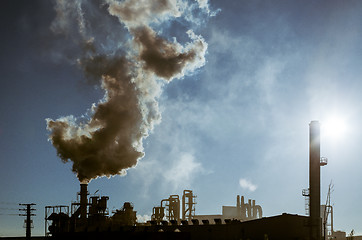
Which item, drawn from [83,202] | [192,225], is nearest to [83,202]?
[83,202]

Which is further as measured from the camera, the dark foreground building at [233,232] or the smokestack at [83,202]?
the smokestack at [83,202]

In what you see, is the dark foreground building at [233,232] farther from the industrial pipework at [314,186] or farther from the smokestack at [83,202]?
the smokestack at [83,202]

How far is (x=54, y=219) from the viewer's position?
202ft

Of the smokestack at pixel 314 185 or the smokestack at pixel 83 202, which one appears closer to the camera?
the smokestack at pixel 314 185

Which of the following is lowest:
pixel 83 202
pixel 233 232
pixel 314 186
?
pixel 233 232

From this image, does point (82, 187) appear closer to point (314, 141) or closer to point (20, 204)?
point (20, 204)

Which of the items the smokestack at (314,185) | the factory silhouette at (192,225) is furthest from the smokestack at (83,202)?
the smokestack at (314,185)

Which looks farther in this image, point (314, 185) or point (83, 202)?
point (83, 202)

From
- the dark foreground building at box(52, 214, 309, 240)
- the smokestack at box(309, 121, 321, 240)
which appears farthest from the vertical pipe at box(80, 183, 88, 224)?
the smokestack at box(309, 121, 321, 240)

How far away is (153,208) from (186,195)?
9.99m

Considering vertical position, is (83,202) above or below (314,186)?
below

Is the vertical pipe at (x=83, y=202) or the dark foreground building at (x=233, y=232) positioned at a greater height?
the vertical pipe at (x=83, y=202)

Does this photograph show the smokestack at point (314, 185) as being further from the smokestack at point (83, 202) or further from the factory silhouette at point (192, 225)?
the smokestack at point (83, 202)

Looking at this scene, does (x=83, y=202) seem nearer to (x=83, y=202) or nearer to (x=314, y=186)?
(x=83, y=202)
